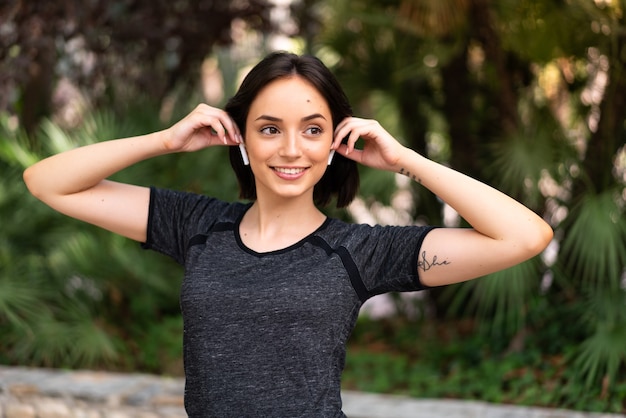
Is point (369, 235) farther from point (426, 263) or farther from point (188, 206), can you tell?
point (188, 206)

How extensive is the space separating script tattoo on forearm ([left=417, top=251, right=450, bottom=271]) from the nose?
384mm

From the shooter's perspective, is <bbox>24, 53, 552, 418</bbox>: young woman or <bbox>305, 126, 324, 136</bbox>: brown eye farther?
<bbox>305, 126, 324, 136</bbox>: brown eye

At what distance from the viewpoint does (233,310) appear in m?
2.05

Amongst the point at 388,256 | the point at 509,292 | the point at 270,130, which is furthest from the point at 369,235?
the point at 509,292

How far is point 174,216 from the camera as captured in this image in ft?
7.71

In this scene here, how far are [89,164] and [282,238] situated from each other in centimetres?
56

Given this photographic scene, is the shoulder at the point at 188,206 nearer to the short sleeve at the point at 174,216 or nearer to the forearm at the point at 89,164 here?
the short sleeve at the point at 174,216

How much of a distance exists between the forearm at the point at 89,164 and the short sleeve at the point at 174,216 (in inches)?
4.5

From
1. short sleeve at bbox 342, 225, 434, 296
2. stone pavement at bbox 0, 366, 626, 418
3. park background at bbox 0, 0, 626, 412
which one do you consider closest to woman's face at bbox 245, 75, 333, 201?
short sleeve at bbox 342, 225, 434, 296

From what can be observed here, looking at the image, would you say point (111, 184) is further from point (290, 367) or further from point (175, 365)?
point (175, 365)

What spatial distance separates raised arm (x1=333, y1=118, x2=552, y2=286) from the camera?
2.08m

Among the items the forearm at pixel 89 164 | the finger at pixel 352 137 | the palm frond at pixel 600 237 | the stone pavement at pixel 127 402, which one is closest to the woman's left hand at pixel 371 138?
the finger at pixel 352 137

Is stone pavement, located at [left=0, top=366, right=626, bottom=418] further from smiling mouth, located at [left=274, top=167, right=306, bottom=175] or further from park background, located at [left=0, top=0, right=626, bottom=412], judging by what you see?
smiling mouth, located at [left=274, top=167, right=306, bottom=175]

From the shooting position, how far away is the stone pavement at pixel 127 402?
4637mm
